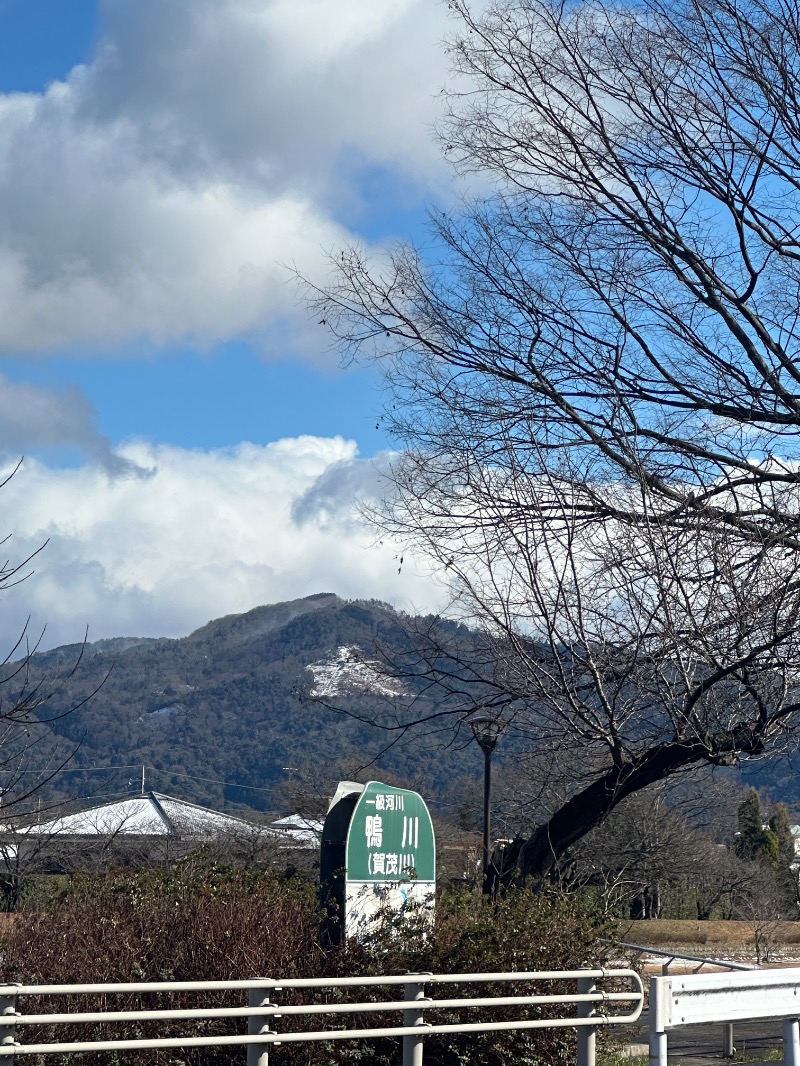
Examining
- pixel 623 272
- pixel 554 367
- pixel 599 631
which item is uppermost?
pixel 623 272

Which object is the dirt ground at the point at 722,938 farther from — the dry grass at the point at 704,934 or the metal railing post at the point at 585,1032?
the metal railing post at the point at 585,1032

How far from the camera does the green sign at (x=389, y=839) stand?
9586 millimetres

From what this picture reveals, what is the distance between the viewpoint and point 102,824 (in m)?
55.6

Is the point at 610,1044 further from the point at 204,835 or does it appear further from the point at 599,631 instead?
the point at 204,835

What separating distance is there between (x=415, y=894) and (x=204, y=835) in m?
42.0

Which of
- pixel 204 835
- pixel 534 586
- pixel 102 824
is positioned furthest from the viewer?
pixel 102 824

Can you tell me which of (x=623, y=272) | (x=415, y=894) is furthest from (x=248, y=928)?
(x=623, y=272)

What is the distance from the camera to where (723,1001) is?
6570 millimetres

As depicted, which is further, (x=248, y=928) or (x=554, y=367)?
(x=554, y=367)

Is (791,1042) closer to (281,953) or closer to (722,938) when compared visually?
(281,953)

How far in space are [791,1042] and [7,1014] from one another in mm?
4487

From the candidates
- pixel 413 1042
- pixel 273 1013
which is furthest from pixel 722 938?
pixel 273 1013

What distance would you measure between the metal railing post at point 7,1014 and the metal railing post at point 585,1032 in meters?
3.37

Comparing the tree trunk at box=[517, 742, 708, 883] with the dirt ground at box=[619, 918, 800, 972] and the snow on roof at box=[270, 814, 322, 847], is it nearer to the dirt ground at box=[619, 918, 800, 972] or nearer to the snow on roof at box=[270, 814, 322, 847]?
the dirt ground at box=[619, 918, 800, 972]
